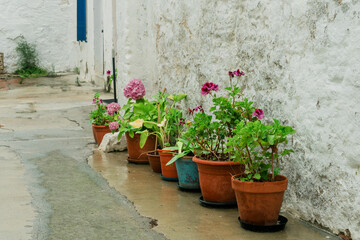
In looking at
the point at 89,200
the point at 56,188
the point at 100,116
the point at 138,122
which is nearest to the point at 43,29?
the point at 100,116

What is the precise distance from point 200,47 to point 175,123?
0.77 metres

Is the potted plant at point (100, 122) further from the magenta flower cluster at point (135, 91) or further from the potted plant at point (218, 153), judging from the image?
the potted plant at point (218, 153)

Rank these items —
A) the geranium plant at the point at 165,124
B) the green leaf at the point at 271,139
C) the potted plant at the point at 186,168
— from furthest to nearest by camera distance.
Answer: the geranium plant at the point at 165,124
the potted plant at the point at 186,168
the green leaf at the point at 271,139

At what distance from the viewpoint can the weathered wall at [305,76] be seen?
9.80 feet

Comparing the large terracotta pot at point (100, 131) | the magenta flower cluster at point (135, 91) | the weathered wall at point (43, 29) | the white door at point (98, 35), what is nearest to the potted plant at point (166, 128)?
the magenta flower cluster at point (135, 91)

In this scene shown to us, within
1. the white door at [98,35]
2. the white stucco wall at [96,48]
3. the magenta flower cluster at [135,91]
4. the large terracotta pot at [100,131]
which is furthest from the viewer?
the white door at [98,35]

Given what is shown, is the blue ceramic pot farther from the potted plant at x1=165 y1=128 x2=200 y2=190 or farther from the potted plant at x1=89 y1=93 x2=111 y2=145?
the potted plant at x1=89 y1=93 x2=111 y2=145

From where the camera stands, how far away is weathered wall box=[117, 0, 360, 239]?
2.99 meters

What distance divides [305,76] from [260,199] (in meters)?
0.83

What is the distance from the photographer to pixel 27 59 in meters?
15.2

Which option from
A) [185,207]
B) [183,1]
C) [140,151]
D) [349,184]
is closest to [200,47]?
[183,1]

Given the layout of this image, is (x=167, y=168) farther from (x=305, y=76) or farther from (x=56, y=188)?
(x=305, y=76)

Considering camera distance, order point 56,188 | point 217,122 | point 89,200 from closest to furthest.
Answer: point 217,122 < point 89,200 < point 56,188

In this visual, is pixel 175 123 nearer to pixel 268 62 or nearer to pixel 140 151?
pixel 140 151
